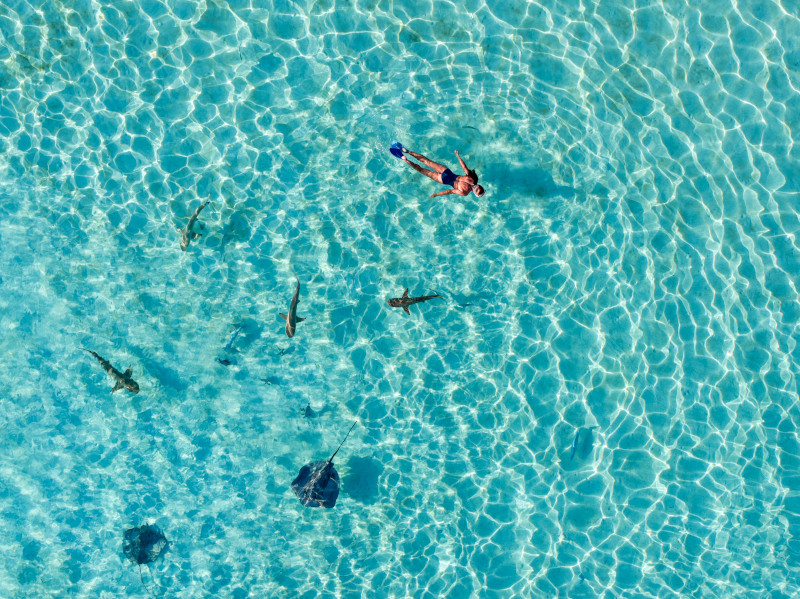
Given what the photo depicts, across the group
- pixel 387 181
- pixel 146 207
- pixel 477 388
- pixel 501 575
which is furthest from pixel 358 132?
pixel 501 575

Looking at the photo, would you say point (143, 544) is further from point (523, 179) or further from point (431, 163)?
point (523, 179)

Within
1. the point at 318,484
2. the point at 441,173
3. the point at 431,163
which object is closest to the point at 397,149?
the point at 431,163

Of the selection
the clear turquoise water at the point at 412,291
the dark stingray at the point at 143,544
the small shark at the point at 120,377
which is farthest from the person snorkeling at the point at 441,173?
the dark stingray at the point at 143,544

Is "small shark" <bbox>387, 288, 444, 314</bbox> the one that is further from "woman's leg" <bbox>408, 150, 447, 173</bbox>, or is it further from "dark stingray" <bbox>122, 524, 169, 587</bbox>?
"dark stingray" <bbox>122, 524, 169, 587</bbox>

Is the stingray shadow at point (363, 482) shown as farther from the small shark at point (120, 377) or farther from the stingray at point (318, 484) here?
the small shark at point (120, 377)

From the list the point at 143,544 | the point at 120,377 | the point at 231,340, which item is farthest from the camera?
the point at 143,544

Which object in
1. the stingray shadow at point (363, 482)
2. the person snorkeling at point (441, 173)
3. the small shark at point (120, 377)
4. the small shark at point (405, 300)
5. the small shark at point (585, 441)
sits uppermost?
the person snorkeling at point (441, 173)

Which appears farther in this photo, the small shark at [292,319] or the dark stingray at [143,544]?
the dark stingray at [143,544]
